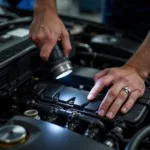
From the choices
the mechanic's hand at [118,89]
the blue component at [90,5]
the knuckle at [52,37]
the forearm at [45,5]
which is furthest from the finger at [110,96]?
the blue component at [90,5]

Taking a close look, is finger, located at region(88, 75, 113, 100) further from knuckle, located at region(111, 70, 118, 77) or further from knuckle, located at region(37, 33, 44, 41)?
knuckle, located at region(37, 33, 44, 41)

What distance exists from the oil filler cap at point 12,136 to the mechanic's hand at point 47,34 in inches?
12.2

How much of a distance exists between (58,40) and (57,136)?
1.31 ft

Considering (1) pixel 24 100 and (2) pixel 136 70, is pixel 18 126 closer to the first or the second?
(1) pixel 24 100

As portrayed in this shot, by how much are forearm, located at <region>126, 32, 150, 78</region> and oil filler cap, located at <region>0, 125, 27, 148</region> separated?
0.54 m

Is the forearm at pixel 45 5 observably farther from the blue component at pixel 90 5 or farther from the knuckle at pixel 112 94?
the blue component at pixel 90 5

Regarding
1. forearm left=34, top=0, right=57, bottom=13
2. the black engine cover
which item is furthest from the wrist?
the black engine cover

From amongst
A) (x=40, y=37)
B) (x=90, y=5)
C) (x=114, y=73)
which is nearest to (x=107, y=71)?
(x=114, y=73)

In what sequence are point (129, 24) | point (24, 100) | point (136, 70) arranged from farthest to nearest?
point (129, 24) → point (136, 70) → point (24, 100)

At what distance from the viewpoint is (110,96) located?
36.7 inches

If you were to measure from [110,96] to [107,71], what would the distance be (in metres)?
0.16

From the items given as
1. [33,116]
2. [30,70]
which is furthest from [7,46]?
[33,116]

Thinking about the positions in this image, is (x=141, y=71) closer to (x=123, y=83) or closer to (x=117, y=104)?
(x=123, y=83)

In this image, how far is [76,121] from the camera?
873mm
